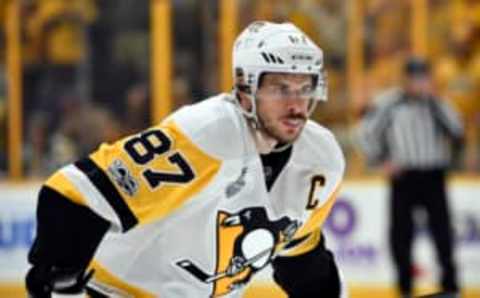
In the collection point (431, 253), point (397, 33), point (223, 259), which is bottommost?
point (431, 253)

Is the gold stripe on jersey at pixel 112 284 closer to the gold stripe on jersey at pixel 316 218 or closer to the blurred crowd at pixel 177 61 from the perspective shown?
the gold stripe on jersey at pixel 316 218

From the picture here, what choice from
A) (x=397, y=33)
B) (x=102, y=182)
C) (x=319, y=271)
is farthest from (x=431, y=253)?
(x=102, y=182)

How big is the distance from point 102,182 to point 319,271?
2.27 ft

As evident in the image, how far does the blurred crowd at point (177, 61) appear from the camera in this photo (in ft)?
28.5

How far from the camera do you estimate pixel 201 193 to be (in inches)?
140

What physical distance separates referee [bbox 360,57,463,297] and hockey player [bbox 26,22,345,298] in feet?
14.3

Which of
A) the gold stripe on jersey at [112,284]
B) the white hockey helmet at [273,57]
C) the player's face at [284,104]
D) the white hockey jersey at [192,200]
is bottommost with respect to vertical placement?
the gold stripe on jersey at [112,284]

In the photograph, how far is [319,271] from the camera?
3924 mm

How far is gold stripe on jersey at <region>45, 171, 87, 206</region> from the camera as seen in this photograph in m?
3.46

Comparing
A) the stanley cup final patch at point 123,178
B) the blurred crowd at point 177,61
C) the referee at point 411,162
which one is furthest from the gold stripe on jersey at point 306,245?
the blurred crowd at point 177,61

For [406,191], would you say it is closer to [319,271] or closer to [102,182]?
[319,271]

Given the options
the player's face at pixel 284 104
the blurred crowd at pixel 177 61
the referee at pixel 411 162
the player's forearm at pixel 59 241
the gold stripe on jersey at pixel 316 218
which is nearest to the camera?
the player's forearm at pixel 59 241

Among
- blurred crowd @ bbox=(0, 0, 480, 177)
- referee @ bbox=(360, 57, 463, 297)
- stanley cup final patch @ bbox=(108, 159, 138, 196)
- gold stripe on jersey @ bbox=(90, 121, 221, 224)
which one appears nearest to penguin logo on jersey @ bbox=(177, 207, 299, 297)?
gold stripe on jersey @ bbox=(90, 121, 221, 224)

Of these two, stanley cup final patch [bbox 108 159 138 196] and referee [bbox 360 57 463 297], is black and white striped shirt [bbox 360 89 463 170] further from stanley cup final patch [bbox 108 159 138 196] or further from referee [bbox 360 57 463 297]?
stanley cup final patch [bbox 108 159 138 196]
